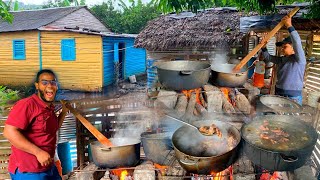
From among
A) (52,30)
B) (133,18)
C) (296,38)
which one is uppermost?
(133,18)

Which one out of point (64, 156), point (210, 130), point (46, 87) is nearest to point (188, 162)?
point (210, 130)

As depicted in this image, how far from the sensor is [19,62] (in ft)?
60.1

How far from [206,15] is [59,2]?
984 inches

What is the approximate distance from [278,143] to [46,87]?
2.91 metres

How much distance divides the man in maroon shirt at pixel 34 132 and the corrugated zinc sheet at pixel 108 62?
45.4 ft

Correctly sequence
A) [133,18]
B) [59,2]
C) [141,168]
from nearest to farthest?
[141,168] → [133,18] → [59,2]

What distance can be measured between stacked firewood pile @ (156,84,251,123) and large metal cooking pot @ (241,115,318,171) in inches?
29.9

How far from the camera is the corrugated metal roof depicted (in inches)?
700

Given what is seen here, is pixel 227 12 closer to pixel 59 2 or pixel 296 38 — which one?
pixel 296 38

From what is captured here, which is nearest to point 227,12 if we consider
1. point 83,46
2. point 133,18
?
point 83,46

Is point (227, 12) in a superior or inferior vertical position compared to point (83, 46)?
superior

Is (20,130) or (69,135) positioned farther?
(69,135)

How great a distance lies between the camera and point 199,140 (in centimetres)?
368

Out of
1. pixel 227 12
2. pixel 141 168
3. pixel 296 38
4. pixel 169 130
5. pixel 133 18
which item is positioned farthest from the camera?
pixel 133 18
